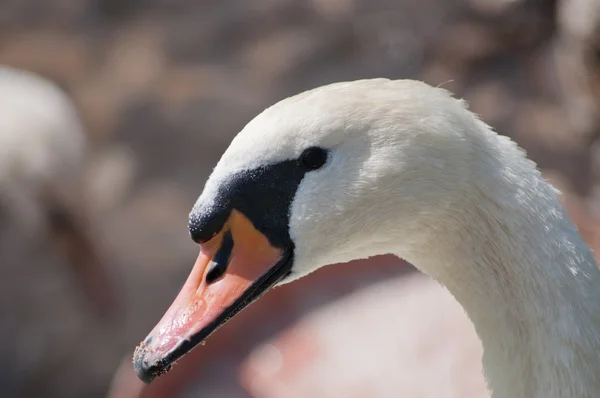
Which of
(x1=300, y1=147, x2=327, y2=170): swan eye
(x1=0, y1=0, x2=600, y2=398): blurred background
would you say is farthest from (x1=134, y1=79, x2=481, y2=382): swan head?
(x1=0, y1=0, x2=600, y2=398): blurred background

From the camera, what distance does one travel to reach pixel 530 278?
813 millimetres

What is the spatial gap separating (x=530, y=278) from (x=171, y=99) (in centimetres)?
203

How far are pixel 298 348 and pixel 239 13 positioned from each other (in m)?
1.70

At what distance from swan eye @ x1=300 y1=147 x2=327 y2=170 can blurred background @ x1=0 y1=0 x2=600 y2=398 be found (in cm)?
122

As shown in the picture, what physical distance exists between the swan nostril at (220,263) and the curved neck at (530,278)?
197mm

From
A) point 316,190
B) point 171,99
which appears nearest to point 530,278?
point 316,190

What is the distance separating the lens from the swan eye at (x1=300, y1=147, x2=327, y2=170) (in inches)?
30.5

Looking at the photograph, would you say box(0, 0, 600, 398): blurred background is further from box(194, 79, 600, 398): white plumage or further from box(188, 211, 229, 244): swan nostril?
box(188, 211, 229, 244): swan nostril

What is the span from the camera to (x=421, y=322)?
1.41m

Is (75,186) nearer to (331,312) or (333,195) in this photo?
(331,312)

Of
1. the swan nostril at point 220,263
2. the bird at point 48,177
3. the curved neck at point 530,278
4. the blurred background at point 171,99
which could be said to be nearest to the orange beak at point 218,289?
the swan nostril at point 220,263

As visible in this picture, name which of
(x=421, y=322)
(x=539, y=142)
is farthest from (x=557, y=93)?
(x=421, y=322)

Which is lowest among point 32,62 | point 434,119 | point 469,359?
point 469,359

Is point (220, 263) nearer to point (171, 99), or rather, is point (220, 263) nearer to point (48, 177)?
point (48, 177)
